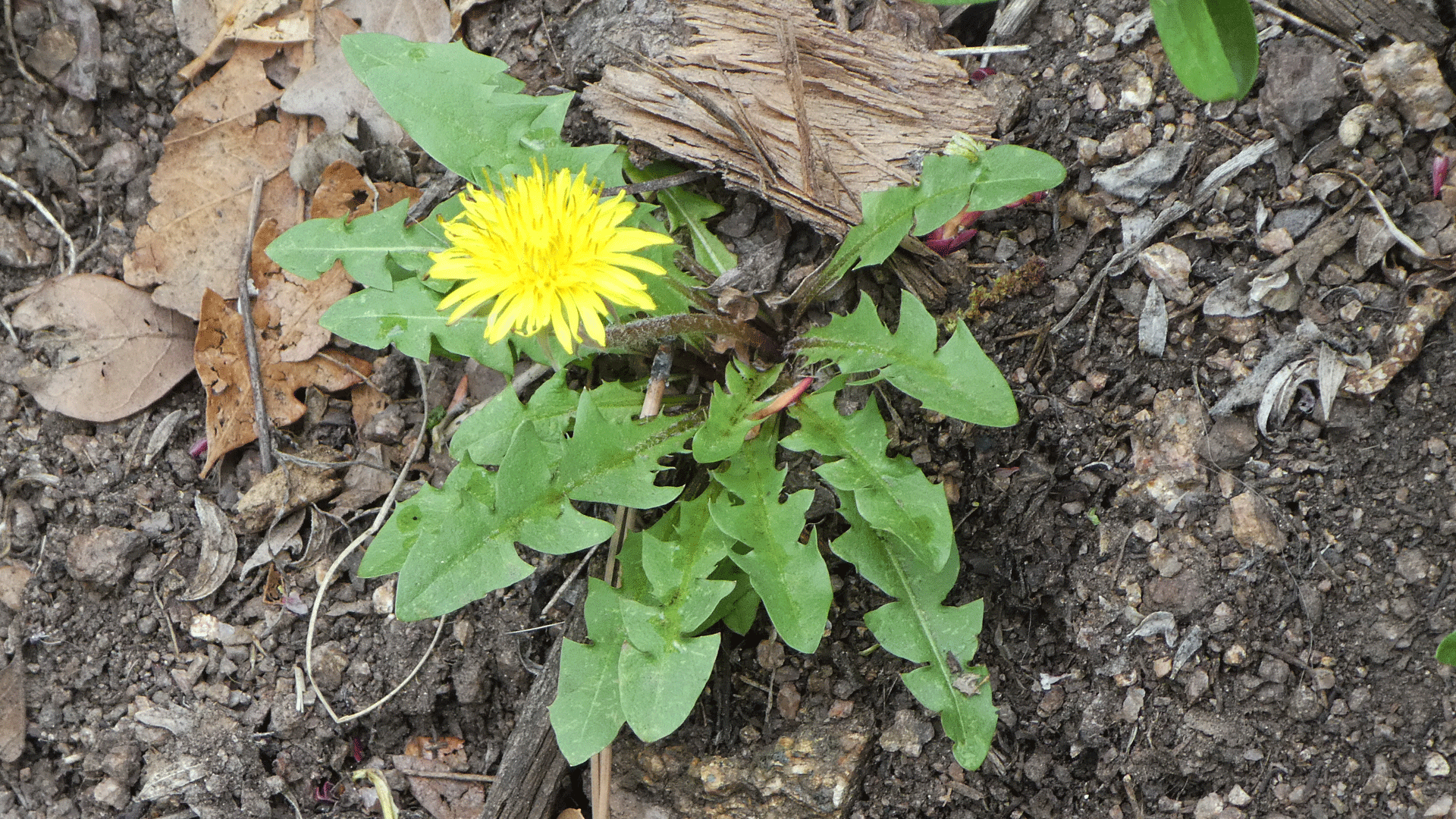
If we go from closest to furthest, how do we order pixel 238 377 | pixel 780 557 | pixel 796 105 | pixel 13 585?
pixel 780 557 < pixel 796 105 < pixel 13 585 < pixel 238 377

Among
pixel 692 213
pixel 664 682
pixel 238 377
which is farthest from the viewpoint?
pixel 238 377

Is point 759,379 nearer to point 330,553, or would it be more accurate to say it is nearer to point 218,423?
point 330,553

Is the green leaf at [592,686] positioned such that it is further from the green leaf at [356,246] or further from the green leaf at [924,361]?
the green leaf at [356,246]

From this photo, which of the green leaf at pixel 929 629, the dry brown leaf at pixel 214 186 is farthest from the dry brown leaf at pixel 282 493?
the green leaf at pixel 929 629

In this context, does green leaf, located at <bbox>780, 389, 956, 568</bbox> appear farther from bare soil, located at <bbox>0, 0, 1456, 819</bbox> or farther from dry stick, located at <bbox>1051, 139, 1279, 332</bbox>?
dry stick, located at <bbox>1051, 139, 1279, 332</bbox>

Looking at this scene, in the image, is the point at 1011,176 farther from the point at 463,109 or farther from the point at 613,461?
the point at 463,109

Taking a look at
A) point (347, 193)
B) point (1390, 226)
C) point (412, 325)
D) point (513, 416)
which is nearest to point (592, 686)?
A: point (513, 416)

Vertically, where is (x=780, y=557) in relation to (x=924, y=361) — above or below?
below
